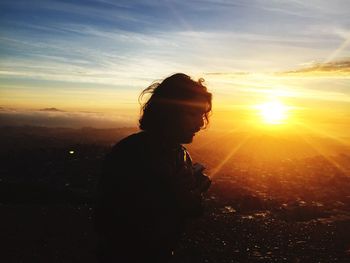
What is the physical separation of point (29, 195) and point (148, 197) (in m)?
14.6

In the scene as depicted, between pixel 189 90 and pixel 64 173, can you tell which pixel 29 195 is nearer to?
pixel 64 173

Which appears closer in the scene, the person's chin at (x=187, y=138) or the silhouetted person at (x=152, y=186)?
the silhouetted person at (x=152, y=186)

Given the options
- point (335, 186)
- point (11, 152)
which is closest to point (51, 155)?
point (11, 152)

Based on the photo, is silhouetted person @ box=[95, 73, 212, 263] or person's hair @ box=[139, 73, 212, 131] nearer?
silhouetted person @ box=[95, 73, 212, 263]

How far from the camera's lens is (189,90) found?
9.63 feet

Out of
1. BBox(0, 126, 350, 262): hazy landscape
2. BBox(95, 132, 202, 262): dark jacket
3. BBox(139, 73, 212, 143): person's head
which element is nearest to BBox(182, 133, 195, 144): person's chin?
BBox(139, 73, 212, 143): person's head

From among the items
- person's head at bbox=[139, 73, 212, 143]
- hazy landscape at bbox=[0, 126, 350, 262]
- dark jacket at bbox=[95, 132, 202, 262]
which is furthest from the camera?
hazy landscape at bbox=[0, 126, 350, 262]

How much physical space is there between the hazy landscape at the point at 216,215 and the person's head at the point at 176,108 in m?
7.66

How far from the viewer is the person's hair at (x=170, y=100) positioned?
279cm

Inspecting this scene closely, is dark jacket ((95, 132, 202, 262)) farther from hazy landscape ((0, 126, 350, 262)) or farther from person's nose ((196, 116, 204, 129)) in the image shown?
hazy landscape ((0, 126, 350, 262))

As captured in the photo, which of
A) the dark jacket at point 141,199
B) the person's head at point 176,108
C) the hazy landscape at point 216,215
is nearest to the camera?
the dark jacket at point 141,199

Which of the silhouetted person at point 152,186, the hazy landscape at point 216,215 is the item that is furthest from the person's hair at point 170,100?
the hazy landscape at point 216,215

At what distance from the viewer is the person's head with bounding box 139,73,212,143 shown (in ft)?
9.14

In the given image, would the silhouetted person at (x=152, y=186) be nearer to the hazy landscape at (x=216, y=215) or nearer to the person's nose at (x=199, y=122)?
the person's nose at (x=199, y=122)
